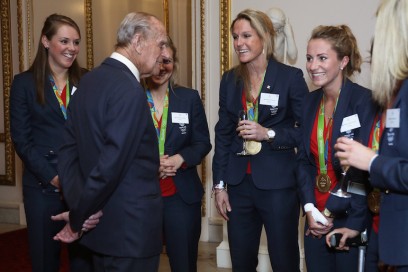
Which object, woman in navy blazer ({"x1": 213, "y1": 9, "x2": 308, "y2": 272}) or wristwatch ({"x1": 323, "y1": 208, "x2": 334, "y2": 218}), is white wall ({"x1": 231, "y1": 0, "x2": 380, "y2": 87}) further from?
wristwatch ({"x1": 323, "y1": 208, "x2": 334, "y2": 218})

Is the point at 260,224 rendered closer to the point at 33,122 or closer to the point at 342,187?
the point at 342,187

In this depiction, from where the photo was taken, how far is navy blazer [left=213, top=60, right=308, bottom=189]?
3.14 meters

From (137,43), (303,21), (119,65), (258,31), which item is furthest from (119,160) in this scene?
(303,21)

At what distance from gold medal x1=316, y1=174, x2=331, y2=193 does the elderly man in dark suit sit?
35.8 inches

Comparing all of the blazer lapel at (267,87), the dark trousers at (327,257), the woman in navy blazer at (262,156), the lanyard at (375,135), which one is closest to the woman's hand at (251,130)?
the woman in navy blazer at (262,156)

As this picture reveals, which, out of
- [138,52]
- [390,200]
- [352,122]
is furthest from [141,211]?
[352,122]

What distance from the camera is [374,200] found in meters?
2.50

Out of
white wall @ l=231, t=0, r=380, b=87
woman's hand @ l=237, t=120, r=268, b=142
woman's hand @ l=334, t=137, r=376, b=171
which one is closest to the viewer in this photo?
woman's hand @ l=334, t=137, r=376, b=171

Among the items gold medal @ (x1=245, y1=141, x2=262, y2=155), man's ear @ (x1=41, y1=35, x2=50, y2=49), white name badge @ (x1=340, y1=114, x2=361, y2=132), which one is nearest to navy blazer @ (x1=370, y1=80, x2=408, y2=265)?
white name badge @ (x1=340, y1=114, x2=361, y2=132)

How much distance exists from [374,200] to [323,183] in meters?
0.37

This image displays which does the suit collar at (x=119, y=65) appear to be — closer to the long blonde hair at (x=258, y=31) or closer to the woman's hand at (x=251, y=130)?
the woman's hand at (x=251, y=130)

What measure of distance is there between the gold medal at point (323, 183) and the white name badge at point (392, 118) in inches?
34.6

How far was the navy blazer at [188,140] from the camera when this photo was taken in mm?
3227

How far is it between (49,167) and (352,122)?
5.36 ft
